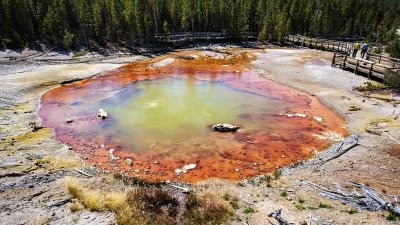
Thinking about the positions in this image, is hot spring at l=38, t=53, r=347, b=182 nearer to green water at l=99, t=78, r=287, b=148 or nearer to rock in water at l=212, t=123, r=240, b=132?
green water at l=99, t=78, r=287, b=148

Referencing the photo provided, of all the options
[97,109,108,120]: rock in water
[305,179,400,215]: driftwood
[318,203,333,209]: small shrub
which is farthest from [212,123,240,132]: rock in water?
[318,203,333,209]: small shrub

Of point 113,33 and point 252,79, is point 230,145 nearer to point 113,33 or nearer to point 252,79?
point 252,79

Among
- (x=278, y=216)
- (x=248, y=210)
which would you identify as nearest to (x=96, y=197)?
(x=248, y=210)

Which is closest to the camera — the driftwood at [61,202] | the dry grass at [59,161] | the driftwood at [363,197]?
the driftwood at [363,197]

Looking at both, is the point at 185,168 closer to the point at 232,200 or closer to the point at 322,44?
the point at 232,200

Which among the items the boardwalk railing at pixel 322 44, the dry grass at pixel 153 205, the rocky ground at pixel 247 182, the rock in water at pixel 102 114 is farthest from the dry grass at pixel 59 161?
the boardwalk railing at pixel 322 44

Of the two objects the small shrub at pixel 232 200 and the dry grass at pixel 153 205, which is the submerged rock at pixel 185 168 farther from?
the small shrub at pixel 232 200

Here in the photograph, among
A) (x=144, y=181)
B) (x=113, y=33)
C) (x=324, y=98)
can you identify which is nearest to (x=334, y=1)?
(x=113, y=33)
